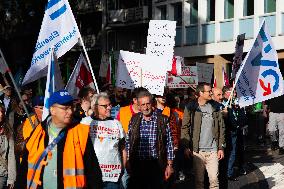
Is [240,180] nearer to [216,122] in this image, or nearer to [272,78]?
[272,78]

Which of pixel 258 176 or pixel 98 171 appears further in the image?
pixel 258 176

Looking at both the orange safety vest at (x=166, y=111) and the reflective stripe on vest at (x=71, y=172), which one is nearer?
the reflective stripe on vest at (x=71, y=172)

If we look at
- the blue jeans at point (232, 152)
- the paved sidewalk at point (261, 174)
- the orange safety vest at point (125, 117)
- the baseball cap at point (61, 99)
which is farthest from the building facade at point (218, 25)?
the baseball cap at point (61, 99)

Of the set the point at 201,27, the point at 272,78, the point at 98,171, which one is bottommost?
the point at 98,171

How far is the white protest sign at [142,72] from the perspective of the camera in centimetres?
1230

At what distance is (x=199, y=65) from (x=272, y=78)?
12905 millimetres

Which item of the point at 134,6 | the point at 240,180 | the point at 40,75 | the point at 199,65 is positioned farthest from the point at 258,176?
the point at 134,6

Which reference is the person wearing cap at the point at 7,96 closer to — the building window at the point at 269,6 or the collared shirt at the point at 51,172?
the collared shirt at the point at 51,172

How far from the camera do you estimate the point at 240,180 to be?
46.5 ft

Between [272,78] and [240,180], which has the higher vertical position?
[272,78]


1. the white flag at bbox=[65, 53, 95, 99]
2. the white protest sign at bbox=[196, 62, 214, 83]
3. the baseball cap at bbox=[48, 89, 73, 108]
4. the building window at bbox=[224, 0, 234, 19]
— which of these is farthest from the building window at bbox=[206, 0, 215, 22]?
the baseball cap at bbox=[48, 89, 73, 108]

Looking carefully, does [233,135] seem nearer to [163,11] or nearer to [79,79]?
[79,79]

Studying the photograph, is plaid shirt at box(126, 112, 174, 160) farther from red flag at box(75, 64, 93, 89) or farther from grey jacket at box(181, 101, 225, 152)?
red flag at box(75, 64, 93, 89)

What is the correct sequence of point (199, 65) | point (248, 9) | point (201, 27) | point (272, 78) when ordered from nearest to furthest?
point (272, 78), point (199, 65), point (248, 9), point (201, 27)
